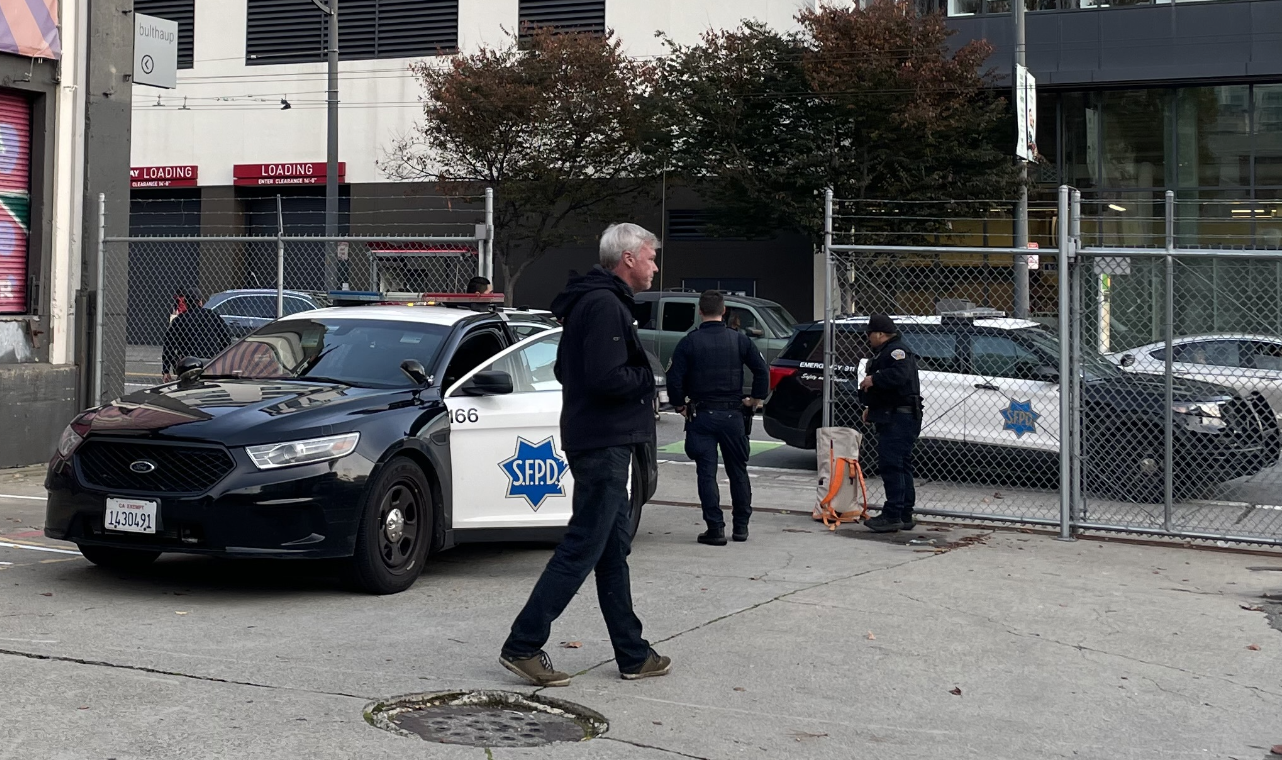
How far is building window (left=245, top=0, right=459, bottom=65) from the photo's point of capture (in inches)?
1407

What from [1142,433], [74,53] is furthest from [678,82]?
[1142,433]

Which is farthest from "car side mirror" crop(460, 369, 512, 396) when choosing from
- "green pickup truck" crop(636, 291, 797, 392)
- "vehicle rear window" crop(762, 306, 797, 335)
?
"vehicle rear window" crop(762, 306, 797, 335)

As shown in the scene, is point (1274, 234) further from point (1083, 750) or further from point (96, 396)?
point (1083, 750)

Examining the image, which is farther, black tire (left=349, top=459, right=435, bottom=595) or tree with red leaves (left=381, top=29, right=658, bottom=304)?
tree with red leaves (left=381, top=29, right=658, bottom=304)

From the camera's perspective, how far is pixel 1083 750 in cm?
530

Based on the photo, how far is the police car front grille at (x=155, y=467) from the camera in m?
→ 7.21

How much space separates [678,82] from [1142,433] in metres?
18.9

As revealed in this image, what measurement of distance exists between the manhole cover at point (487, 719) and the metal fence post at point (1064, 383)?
5836 millimetres

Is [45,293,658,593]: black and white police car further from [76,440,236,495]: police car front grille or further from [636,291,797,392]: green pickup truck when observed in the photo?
[636,291,797,392]: green pickup truck

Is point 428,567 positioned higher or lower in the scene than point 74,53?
lower

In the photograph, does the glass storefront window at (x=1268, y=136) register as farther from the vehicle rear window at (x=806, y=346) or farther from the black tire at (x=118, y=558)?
the black tire at (x=118, y=558)

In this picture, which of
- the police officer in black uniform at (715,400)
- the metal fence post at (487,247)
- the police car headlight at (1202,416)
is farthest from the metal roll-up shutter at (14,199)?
the police car headlight at (1202,416)

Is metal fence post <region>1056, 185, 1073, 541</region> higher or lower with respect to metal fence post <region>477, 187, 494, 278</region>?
lower

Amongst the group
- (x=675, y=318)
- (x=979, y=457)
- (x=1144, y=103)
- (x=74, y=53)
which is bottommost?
(x=979, y=457)
